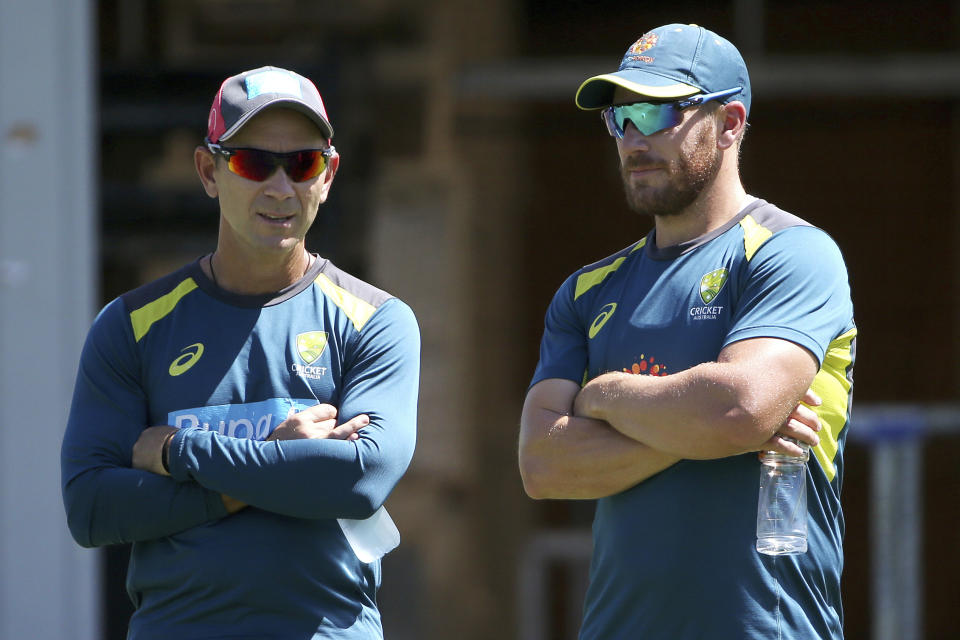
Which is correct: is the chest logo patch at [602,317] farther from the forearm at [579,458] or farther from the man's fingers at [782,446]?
the man's fingers at [782,446]

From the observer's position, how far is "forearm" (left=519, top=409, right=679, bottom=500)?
2.79m

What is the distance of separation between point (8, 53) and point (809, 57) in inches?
147

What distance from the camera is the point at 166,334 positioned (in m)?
2.92

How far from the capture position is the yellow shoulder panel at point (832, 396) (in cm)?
279

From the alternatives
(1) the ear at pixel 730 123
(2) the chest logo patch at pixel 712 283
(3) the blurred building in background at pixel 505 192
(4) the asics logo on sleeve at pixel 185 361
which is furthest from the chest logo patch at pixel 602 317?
(3) the blurred building in background at pixel 505 192

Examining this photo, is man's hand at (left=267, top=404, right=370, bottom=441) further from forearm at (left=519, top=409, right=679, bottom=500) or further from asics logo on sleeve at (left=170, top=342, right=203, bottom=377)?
forearm at (left=519, top=409, right=679, bottom=500)

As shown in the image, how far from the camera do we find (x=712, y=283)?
112 inches

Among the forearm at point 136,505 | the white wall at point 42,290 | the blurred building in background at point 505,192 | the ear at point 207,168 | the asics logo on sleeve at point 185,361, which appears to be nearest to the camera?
the forearm at point 136,505

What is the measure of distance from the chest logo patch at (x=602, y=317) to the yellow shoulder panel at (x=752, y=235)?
0.32 metres

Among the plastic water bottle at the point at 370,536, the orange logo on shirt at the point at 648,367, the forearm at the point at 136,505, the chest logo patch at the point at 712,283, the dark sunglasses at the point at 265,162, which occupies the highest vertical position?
the dark sunglasses at the point at 265,162

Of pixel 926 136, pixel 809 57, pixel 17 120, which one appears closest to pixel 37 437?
pixel 17 120

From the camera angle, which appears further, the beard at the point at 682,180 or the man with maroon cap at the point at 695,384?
the beard at the point at 682,180

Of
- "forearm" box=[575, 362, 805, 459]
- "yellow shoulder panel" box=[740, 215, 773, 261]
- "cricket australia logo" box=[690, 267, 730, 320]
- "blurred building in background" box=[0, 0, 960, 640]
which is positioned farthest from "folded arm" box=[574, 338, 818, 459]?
"blurred building in background" box=[0, 0, 960, 640]

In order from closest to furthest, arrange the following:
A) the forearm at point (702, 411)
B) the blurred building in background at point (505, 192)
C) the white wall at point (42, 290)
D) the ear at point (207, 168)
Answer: the forearm at point (702, 411) → the ear at point (207, 168) → the white wall at point (42, 290) → the blurred building in background at point (505, 192)
